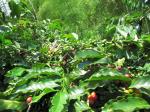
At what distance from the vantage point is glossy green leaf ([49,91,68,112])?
3.27ft

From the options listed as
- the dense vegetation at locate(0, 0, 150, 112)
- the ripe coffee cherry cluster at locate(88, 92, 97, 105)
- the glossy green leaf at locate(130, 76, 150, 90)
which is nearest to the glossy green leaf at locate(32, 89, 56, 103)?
the dense vegetation at locate(0, 0, 150, 112)

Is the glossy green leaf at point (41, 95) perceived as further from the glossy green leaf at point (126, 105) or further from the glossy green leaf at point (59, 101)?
the glossy green leaf at point (126, 105)

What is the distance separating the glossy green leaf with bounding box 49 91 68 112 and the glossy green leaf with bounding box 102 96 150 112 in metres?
0.11

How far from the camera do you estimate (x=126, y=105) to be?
0.95m

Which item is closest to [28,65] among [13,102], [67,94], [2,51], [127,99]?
[2,51]

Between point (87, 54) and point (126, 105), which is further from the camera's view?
point (87, 54)

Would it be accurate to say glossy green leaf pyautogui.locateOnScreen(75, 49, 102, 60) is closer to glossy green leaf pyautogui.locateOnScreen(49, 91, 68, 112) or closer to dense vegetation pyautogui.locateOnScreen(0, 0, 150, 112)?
dense vegetation pyautogui.locateOnScreen(0, 0, 150, 112)

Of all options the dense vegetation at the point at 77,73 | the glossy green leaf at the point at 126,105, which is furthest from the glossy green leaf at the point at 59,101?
the glossy green leaf at the point at 126,105

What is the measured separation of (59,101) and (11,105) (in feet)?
0.60

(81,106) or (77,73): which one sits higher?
(77,73)

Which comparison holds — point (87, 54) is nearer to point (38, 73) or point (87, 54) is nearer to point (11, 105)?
point (38, 73)

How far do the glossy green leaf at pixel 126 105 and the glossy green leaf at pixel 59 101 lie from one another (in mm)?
105

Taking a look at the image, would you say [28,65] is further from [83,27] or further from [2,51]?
[83,27]

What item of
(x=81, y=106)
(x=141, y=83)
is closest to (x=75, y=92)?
(x=81, y=106)
